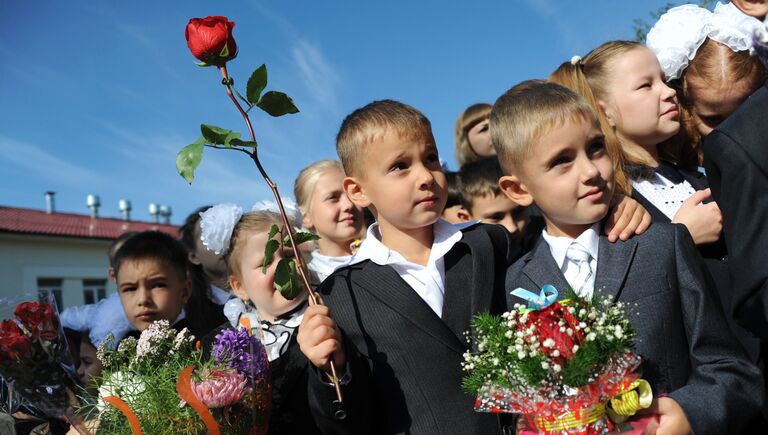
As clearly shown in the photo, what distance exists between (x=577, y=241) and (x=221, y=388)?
136cm

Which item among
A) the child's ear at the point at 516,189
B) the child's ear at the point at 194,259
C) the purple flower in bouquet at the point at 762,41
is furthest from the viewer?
the child's ear at the point at 194,259

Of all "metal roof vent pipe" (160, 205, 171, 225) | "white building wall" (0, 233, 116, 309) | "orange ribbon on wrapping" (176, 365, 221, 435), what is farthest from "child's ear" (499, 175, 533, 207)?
"metal roof vent pipe" (160, 205, 171, 225)

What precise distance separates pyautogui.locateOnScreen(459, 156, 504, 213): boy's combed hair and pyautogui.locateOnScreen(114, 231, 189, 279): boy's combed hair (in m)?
2.05

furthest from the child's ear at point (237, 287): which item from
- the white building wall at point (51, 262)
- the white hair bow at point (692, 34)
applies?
the white building wall at point (51, 262)

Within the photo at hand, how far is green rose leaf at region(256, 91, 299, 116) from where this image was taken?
87.6 inches

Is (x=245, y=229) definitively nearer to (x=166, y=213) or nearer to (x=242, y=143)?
(x=242, y=143)

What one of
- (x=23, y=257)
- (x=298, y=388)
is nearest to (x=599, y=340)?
(x=298, y=388)

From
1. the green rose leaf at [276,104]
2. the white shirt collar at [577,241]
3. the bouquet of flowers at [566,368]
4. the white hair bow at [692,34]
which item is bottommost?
the bouquet of flowers at [566,368]

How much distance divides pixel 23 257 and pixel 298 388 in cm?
3014

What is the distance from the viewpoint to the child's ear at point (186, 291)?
14.9ft

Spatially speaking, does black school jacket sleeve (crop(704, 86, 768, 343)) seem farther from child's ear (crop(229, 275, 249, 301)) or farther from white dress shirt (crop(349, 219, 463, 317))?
child's ear (crop(229, 275, 249, 301))

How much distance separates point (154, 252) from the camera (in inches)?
177

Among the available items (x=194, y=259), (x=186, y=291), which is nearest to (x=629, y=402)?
(x=186, y=291)

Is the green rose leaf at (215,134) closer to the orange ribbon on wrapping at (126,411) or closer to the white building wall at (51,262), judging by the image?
the orange ribbon on wrapping at (126,411)
